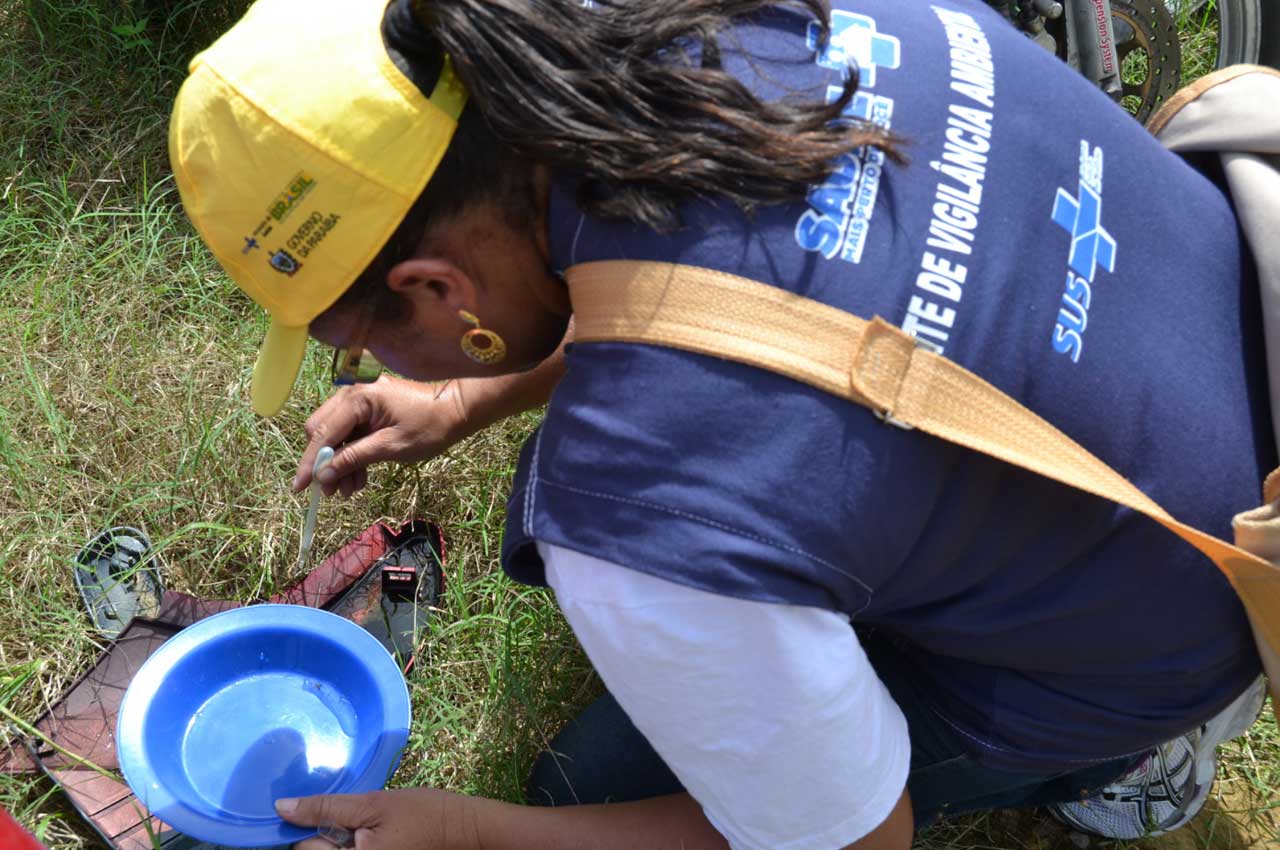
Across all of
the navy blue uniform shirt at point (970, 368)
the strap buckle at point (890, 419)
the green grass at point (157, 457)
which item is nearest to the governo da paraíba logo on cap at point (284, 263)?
the navy blue uniform shirt at point (970, 368)

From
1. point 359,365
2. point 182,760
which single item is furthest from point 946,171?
point 182,760

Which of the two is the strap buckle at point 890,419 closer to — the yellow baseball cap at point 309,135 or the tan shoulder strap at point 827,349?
the tan shoulder strap at point 827,349

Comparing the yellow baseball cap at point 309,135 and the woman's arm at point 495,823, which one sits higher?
the yellow baseball cap at point 309,135

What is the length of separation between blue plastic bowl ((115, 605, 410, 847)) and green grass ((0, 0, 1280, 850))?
0.44 ft

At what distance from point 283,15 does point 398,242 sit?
0.78 ft

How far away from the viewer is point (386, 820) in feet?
4.92

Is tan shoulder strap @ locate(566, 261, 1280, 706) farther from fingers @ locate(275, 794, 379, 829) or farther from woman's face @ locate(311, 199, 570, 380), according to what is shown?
fingers @ locate(275, 794, 379, 829)

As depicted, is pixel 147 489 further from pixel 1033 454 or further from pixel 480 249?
pixel 1033 454

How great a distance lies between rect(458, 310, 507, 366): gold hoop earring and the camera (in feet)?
3.84

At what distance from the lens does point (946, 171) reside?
3.34 feet

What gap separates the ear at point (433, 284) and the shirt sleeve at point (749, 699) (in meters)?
0.26

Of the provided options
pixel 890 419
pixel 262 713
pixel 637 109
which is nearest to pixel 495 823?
pixel 262 713

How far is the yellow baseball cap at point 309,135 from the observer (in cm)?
105

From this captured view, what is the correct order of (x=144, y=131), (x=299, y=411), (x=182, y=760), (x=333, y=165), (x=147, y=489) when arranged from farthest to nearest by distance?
(x=144, y=131)
(x=299, y=411)
(x=147, y=489)
(x=182, y=760)
(x=333, y=165)
